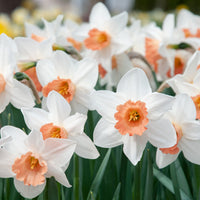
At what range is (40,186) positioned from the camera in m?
1.03

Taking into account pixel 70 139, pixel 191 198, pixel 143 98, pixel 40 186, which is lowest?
pixel 191 198

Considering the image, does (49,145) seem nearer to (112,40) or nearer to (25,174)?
(25,174)

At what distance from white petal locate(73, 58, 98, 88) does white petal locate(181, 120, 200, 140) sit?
32 centimetres

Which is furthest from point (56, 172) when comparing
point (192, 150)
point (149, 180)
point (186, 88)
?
point (186, 88)

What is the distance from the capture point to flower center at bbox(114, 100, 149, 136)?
999 mm

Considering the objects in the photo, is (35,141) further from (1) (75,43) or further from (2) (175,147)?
(1) (75,43)

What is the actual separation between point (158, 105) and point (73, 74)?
0.33 metres

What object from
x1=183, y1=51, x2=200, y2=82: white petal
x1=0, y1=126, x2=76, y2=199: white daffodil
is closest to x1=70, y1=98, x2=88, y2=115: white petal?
x1=0, y1=126, x2=76, y2=199: white daffodil

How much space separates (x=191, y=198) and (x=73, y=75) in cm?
51

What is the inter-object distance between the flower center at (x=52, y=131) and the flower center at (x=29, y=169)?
63mm

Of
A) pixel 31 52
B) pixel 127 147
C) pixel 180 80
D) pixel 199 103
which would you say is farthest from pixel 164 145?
pixel 31 52

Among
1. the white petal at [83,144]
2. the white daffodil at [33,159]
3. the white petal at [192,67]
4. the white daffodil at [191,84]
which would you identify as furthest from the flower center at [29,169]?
the white petal at [192,67]

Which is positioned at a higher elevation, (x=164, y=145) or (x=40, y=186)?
(x=164, y=145)

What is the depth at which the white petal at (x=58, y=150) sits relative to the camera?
0.98 meters
